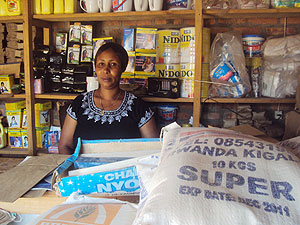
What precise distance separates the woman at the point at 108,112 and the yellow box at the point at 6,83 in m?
0.61

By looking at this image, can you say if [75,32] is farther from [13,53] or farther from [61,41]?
[13,53]

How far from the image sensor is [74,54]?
2232 mm

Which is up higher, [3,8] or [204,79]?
[3,8]

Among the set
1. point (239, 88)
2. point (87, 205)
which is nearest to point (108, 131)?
point (239, 88)

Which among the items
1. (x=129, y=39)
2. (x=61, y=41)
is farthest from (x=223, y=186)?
(x=61, y=41)

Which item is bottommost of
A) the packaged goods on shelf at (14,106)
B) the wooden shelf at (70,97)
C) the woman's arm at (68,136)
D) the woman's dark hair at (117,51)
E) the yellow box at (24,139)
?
the yellow box at (24,139)

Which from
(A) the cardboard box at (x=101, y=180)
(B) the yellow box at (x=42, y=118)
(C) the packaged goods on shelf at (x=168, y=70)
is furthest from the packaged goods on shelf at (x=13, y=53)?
(A) the cardboard box at (x=101, y=180)

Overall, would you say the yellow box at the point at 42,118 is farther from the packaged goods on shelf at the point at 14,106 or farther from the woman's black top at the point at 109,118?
the woman's black top at the point at 109,118

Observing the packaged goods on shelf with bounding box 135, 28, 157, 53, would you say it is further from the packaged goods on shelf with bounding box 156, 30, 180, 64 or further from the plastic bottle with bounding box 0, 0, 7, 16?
the plastic bottle with bounding box 0, 0, 7, 16

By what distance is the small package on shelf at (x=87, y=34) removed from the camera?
2.21 meters

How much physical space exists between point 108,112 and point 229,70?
831 mm

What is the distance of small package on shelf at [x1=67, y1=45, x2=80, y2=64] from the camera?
7.32 ft

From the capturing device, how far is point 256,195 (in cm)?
56

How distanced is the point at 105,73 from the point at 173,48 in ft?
1.69
